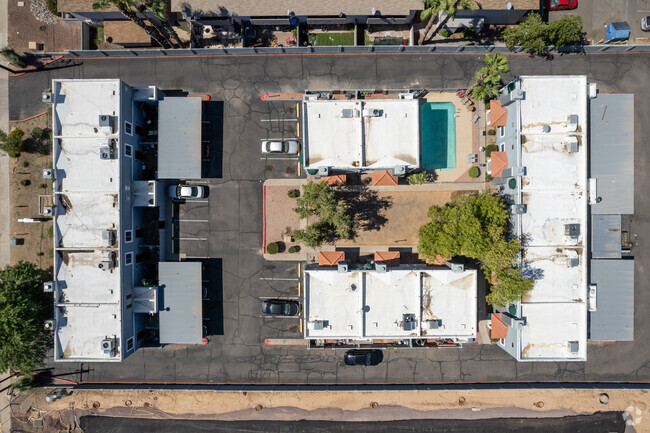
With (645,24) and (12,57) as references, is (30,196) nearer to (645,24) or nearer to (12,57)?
(12,57)

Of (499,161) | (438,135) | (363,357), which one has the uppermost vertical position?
(438,135)

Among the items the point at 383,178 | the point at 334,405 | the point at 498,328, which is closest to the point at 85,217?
the point at 383,178

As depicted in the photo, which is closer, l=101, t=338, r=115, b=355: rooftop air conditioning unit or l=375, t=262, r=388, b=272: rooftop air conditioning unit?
l=101, t=338, r=115, b=355: rooftop air conditioning unit

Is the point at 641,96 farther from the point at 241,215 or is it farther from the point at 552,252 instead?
the point at 241,215

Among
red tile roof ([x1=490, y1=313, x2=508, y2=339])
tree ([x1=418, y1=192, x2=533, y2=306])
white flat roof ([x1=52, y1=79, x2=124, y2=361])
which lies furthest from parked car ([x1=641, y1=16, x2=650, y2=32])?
white flat roof ([x1=52, y1=79, x2=124, y2=361])

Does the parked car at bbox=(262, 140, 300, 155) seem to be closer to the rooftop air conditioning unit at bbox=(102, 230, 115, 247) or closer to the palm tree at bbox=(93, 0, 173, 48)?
the palm tree at bbox=(93, 0, 173, 48)

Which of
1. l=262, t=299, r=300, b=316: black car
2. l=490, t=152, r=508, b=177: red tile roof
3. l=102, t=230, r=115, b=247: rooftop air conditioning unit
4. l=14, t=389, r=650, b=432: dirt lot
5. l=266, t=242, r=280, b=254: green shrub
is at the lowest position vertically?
l=14, t=389, r=650, b=432: dirt lot
